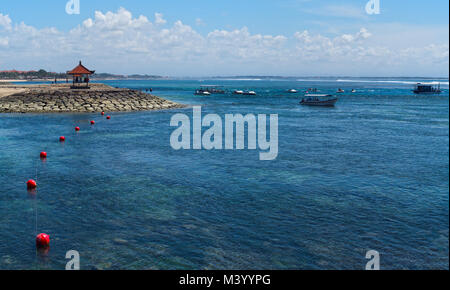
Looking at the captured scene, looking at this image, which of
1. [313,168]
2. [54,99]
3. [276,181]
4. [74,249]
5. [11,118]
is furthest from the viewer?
[54,99]

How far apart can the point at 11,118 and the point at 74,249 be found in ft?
193

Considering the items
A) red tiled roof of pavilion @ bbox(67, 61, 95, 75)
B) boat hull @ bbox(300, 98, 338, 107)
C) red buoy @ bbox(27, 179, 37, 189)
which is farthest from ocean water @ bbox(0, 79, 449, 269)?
boat hull @ bbox(300, 98, 338, 107)

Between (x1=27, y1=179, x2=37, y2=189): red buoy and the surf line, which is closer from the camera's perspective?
(x1=27, y1=179, x2=37, y2=189): red buoy

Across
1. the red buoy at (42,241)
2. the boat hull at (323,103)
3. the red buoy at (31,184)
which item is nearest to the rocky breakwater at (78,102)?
the boat hull at (323,103)

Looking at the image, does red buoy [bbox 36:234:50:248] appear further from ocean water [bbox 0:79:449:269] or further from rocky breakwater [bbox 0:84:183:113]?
rocky breakwater [bbox 0:84:183:113]

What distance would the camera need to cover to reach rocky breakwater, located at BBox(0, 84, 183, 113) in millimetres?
79375

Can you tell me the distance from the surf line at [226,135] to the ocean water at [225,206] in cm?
229

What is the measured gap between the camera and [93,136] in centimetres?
5016

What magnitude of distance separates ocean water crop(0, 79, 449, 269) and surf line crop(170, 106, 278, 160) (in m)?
2.29

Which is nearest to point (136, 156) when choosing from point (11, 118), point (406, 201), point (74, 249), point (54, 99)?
point (74, 249)

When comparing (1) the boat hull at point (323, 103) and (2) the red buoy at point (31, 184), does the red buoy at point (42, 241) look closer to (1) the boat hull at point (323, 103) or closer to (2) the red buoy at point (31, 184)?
(2) the red buoy at point (31, 184)

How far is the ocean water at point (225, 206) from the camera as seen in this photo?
17.5 meters
